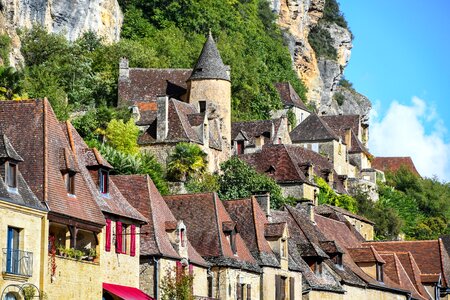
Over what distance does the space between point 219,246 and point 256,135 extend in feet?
144

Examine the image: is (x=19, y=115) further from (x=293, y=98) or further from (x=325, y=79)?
(x=325, y=79)

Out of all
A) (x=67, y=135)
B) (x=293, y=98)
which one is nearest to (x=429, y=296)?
(x=67, y=135)

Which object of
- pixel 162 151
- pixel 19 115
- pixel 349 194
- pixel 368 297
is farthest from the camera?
pixel 349 194

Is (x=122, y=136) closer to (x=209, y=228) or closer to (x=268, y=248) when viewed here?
(x=268, y=248)

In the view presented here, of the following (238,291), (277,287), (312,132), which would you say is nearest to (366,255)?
(277,287)

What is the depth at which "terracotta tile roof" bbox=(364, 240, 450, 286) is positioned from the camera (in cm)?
7819

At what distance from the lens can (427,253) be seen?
79250 millimetres

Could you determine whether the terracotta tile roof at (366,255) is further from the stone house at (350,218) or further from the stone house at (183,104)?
the stone house at (183,104)

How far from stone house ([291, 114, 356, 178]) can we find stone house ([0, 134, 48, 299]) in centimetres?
6615

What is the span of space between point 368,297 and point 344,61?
88372 mm

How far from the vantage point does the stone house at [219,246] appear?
171 ft

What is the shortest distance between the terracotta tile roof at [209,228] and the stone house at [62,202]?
8.61 metres

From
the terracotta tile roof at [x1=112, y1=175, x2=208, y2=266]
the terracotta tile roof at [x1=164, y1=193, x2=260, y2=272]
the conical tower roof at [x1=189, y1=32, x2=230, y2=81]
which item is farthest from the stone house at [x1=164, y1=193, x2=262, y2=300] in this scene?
the conical tower roof at [x1=189, y1=32, x2=230, y2=81]

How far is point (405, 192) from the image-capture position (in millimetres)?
123812
